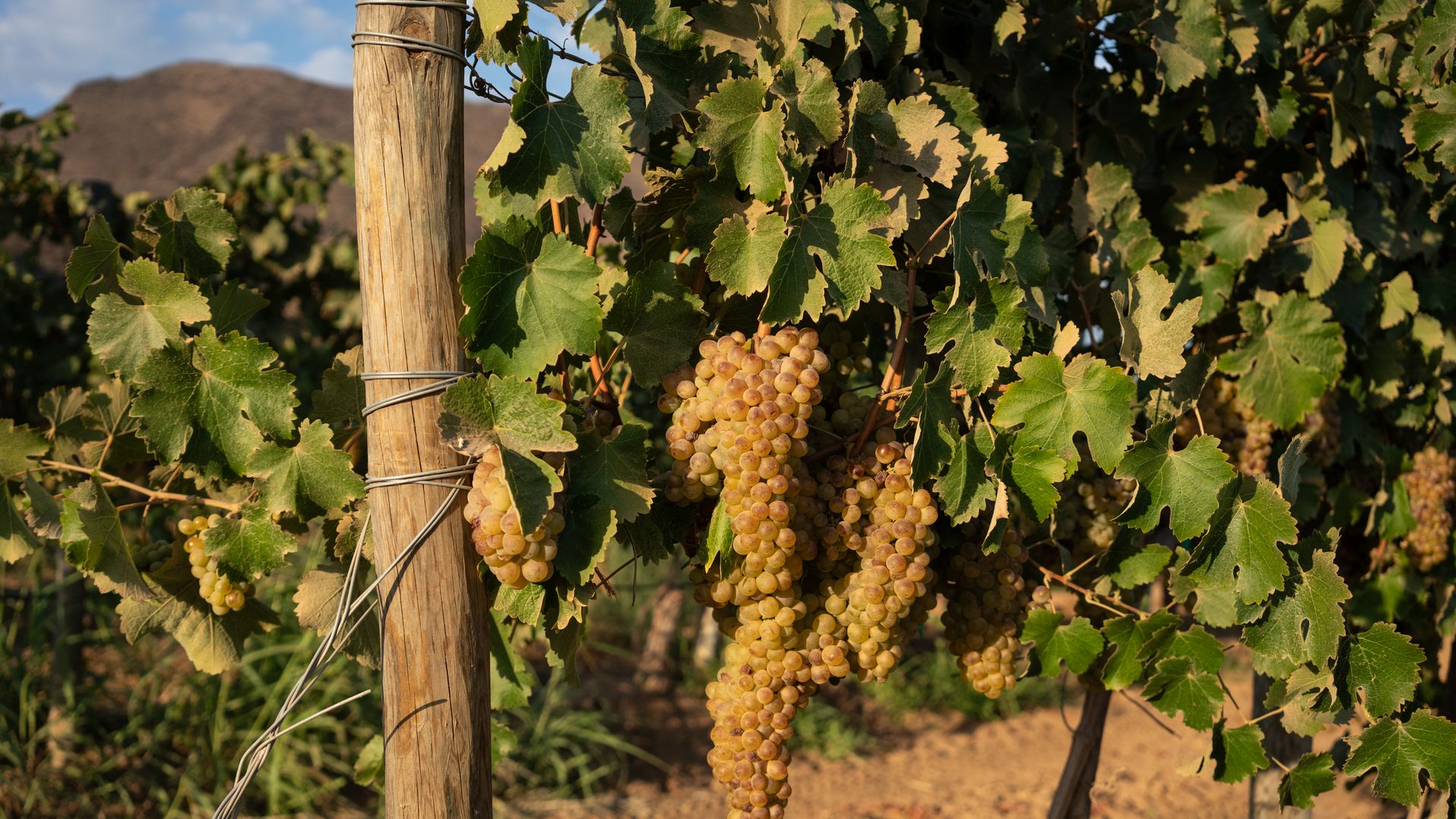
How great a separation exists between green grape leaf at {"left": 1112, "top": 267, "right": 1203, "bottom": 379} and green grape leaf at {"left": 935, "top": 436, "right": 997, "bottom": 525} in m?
0.33

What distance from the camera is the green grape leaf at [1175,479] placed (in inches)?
61.2

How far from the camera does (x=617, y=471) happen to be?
4.69 ft

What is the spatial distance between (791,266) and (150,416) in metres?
1.01

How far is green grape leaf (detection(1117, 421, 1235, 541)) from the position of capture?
155cm

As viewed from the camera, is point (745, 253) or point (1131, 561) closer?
point (745, 253)

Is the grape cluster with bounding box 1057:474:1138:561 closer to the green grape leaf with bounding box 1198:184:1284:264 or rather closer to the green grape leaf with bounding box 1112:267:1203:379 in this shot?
the green grape leaf with bounding box 1112:267:1203:379

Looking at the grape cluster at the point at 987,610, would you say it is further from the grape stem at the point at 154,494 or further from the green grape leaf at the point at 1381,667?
the grape stem at the point at 154,494

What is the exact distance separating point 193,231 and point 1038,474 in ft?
4.92

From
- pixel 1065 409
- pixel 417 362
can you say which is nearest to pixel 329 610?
pixel 417 362

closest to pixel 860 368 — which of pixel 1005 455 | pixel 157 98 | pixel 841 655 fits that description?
pixel 1005 455

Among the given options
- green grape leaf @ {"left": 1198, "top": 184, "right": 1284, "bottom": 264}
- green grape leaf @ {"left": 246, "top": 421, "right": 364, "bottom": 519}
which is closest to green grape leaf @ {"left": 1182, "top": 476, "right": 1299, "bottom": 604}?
green grape leaf @ {"left": 1198, "top": 184, "right": 1284, "bottom": 264}

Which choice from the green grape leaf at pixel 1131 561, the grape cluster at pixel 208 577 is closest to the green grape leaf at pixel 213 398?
the grape cluster at pixel 208 577

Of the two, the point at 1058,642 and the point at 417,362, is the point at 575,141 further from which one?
the point at 1058,642

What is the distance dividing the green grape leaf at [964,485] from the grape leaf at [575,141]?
0.64m
